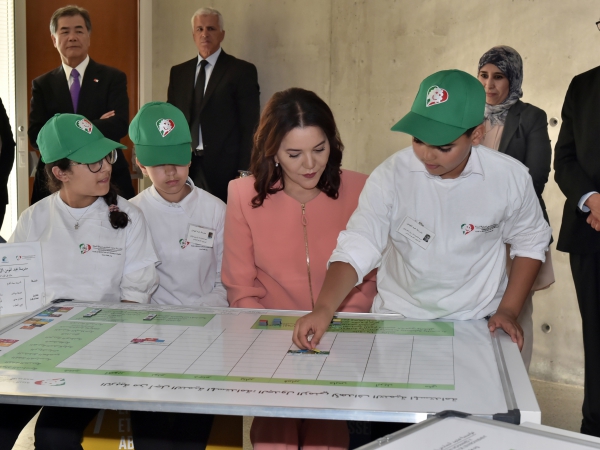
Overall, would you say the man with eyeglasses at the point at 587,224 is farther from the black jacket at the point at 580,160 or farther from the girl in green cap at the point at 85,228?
the girl in green cap at the point at 85,228

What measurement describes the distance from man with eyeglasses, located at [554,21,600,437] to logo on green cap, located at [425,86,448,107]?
1.07 m

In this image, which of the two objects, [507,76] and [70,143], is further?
[507,76]

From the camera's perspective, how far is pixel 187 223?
8.89ft

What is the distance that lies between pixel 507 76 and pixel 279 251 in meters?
1.57

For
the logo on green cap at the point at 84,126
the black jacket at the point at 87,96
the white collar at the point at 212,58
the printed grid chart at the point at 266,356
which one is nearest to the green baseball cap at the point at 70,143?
the logo on green cap at the point at 84,126

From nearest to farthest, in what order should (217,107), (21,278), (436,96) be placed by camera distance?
(436,96)
(21,278)
(217,107)

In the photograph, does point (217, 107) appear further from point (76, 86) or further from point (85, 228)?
point (85, 228)

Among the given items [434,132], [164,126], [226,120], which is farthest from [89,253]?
[226,120]

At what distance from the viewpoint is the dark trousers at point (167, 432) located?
2004mm

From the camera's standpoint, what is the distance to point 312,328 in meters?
1.74

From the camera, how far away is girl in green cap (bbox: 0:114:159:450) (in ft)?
7.84

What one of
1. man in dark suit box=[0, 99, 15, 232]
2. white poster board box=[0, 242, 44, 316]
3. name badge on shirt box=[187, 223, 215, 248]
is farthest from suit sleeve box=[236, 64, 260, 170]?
white poster board box=[0, 242, 44, 316]

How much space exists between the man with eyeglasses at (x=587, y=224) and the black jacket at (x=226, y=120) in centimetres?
235

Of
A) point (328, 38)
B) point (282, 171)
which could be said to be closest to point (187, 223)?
point (282, 171)
